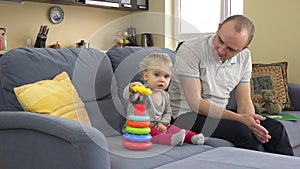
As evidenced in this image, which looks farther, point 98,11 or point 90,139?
point 98,11

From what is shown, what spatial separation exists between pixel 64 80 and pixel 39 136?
0.47 meters

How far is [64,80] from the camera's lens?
2.02m

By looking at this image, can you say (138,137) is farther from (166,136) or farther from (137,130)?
(166,136)

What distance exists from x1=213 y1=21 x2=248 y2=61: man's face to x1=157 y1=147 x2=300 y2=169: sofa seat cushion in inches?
22.9

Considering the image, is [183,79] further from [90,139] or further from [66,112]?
[90,139]

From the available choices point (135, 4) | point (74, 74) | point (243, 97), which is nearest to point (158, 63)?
point (74, 74)

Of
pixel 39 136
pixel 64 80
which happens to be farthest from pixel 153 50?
pixel 39 136

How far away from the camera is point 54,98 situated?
188 cm

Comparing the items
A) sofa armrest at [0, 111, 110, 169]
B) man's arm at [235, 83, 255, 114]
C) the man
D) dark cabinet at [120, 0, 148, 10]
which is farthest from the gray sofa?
dark cabinet at [120, 0, 148, 10]

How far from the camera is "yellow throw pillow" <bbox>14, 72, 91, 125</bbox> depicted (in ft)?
5.97

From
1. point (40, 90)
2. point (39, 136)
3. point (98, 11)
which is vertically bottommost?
point (39, 136)

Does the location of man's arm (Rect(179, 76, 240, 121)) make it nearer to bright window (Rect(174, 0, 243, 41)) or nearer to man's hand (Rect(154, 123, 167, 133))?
man's hand (Rect(154, 123, 167, 133))

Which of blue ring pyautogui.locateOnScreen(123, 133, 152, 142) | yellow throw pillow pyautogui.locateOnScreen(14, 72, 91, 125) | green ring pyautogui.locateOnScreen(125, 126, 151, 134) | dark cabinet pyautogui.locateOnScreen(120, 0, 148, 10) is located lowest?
blue ring pyautogui.locateOnScreen(123, 133, 152, 142)

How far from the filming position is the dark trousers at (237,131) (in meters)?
2.10
